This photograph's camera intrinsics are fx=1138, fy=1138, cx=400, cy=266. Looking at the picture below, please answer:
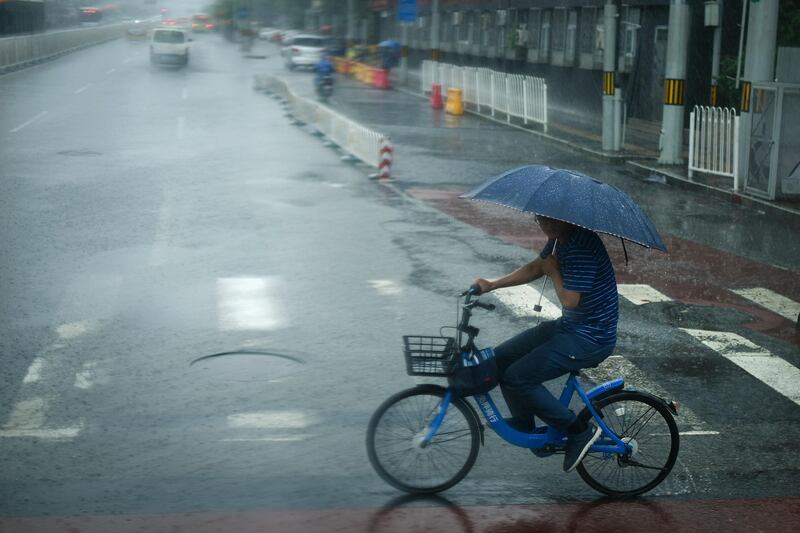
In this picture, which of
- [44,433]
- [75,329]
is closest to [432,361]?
[44,433]

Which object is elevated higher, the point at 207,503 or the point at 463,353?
the point at 463,353

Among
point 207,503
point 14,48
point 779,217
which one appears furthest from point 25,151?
point 14,48

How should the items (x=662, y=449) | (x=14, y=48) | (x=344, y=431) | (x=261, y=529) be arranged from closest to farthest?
1. (x=261, y=529)
2. (x=662, y=449)
3. (x=344, y=431)
4. (x=14, y=48)

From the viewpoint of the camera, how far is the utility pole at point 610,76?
25844 millimetres

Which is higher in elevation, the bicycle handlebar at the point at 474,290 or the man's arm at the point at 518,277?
the man's arm at the point at 518,277

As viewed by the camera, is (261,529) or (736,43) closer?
(261,529)

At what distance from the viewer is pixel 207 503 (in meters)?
6.18

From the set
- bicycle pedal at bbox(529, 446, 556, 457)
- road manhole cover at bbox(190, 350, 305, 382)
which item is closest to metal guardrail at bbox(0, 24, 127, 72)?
road manhole cover at bbox(190, 350, 305, 382)

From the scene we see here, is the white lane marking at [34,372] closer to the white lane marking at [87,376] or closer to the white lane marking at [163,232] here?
the white lane marking at [87,376]

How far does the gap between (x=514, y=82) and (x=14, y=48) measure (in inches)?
977

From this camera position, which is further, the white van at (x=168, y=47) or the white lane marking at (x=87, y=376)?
the white van at (x=168, y=47)

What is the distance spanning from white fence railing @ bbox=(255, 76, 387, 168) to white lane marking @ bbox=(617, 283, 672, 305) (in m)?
8.70

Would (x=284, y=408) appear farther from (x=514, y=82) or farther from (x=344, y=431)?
(x=514, y=82)

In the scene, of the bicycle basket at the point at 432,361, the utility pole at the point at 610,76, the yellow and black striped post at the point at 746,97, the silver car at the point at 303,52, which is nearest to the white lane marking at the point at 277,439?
the bicycle basket at the point at 432,361
